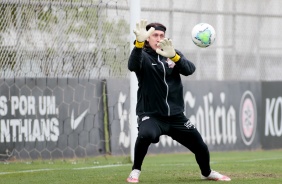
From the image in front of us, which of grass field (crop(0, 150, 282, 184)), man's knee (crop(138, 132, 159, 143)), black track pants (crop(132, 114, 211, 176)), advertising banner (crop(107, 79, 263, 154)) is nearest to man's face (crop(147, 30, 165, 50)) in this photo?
black track pants (crop(132, 114, 211, 176))

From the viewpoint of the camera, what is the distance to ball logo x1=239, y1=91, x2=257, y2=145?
16.3 metres

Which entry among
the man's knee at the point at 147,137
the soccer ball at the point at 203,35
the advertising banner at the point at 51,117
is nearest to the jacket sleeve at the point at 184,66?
the soccer ball at the point at 203,35

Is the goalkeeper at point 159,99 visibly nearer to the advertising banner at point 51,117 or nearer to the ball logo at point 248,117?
the advertising banner at point 51,117

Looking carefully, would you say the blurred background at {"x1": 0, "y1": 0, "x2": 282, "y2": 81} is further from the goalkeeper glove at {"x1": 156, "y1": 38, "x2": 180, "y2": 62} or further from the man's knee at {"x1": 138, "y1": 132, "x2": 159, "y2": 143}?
the man's knee at {"x1": 138, "y1": 132, "x2": 159, "y2": 143}

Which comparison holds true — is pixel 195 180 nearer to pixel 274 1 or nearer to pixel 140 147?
pixel 140 147

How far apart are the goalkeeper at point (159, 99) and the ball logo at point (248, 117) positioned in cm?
770

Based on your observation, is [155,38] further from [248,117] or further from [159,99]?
[248,117]

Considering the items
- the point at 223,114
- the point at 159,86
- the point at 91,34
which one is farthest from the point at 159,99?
the point at 223,114

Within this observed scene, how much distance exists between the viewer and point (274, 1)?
1731 centimetres

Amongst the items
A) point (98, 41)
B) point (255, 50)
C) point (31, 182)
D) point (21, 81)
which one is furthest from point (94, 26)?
point (31, 182)

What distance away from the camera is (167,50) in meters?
8.27

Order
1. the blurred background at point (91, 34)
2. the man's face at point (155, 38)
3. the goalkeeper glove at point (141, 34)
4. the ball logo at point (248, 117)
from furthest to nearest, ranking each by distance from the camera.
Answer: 1. the ball logo at point (248, 117)
2. the blurred background at point (91, 34)
3. the man's face at point (155, 38)
4. the goalkeeper glove at point (141, 34)

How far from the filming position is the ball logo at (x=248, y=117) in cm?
1633

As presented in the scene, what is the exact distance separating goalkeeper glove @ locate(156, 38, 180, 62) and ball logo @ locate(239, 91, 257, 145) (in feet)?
26.8
